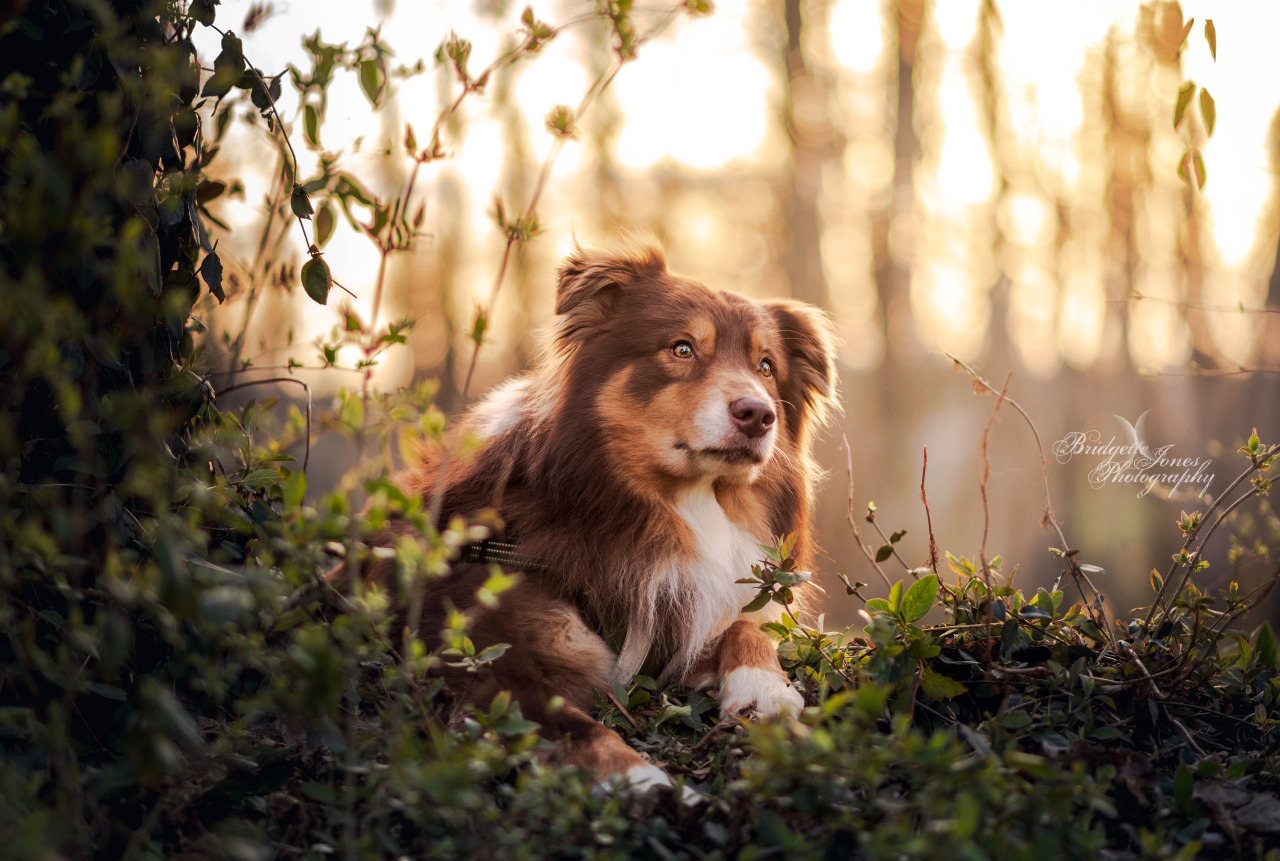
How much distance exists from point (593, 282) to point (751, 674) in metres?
1.72

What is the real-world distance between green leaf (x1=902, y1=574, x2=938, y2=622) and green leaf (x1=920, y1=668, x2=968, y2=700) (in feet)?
0.61

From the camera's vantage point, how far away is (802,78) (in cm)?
1134

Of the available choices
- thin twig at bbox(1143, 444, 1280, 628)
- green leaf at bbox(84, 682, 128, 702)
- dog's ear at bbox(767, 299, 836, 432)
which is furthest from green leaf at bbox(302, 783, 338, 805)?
dog's ear at bbox(767, 299, 836, 432)

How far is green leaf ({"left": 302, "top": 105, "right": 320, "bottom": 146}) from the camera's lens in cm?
214

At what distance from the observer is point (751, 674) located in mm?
2781

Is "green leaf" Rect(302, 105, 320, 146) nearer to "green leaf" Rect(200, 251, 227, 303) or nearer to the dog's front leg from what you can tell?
"green leaf" Rect(200, 251, 227, 303)

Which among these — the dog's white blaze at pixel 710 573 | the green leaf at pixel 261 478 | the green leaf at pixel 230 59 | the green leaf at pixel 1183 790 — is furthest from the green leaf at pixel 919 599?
the green leaf at pixel 230 59

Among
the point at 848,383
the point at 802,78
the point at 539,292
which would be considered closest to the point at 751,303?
the point at 539,292

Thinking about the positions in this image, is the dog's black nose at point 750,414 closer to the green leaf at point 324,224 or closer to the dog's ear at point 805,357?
the dog's ear at point 805,357

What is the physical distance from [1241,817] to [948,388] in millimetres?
9976

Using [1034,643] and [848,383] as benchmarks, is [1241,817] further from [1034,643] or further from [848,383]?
[848,383]

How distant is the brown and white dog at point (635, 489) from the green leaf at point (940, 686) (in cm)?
45

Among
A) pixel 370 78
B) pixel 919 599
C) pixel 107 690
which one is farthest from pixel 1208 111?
pixel 107 690

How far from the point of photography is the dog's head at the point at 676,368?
3.19 m
